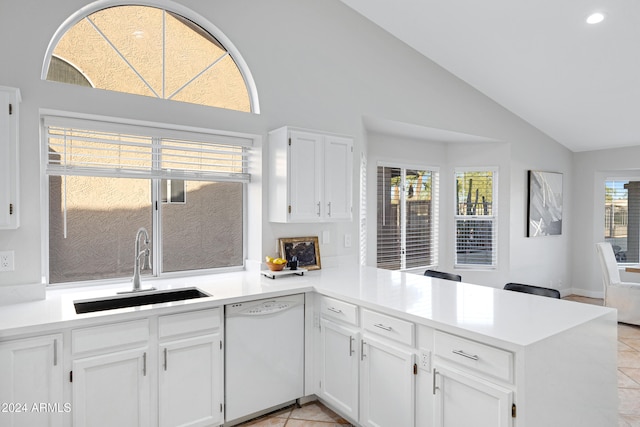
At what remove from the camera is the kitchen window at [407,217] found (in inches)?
192

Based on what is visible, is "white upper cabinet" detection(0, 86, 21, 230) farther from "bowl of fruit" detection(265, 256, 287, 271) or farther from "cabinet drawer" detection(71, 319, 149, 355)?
"bowl of fruit" detection(265, 256, 287, 271)

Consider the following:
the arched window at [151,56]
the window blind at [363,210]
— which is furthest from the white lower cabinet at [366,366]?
the arched window at [151,56]

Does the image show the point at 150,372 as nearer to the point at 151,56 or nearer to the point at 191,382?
the point at 191,382

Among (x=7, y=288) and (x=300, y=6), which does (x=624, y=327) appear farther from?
(x=7, y=288)

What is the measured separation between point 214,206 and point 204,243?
31 cm

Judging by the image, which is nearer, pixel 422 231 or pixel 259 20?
pixel 259 20

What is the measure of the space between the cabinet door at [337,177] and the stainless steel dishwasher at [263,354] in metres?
0.90

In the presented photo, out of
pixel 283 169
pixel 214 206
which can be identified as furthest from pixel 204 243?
pixel 283 169

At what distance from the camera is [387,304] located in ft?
7.29

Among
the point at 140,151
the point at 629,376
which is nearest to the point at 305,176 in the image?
the point at 140,151

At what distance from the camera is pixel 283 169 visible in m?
3.10

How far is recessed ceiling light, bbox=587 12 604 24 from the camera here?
10.7 ft

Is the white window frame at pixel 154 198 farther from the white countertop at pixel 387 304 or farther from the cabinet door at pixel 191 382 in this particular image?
the cabinet door at pixel 191 382

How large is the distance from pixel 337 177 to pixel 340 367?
1.50 meters
